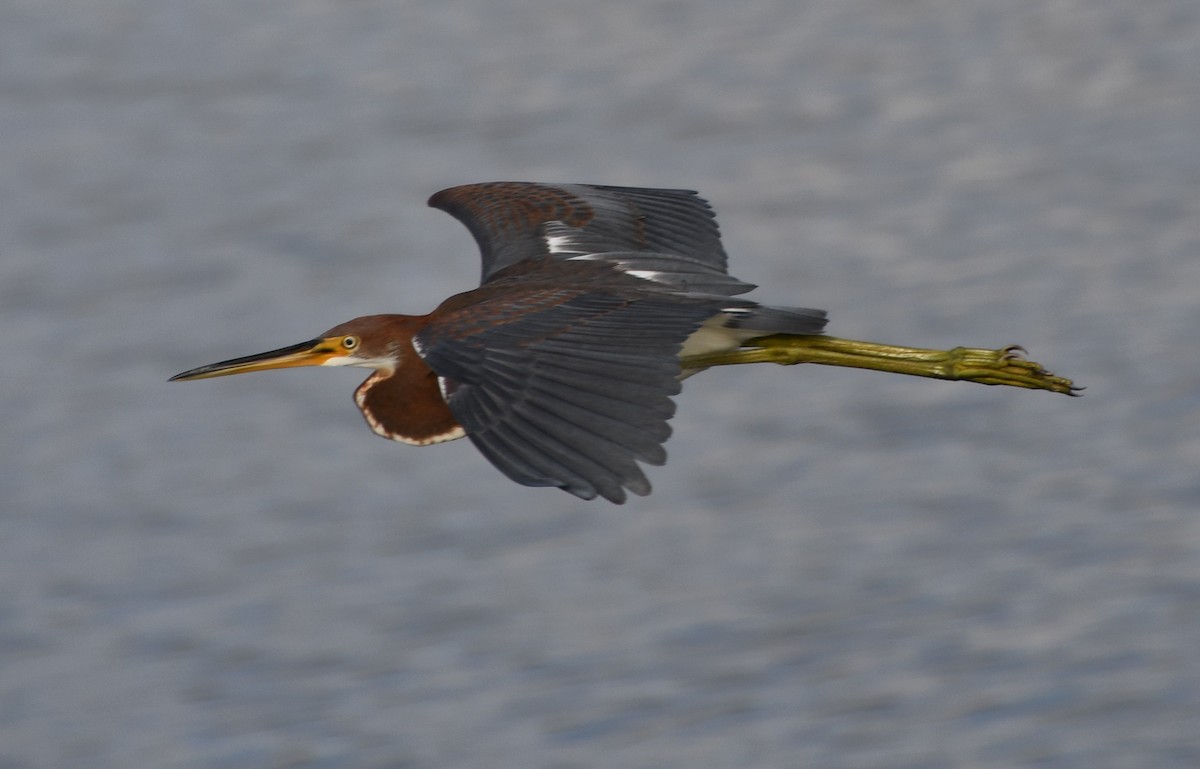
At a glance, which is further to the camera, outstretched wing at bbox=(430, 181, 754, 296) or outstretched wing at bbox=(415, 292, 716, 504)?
outstretched wing at bbox=(430, 181, 754, 296)

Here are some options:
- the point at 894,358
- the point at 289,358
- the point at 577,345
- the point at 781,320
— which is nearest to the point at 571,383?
the point at 577,345

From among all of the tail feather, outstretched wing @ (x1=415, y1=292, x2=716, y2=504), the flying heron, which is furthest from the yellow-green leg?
outstretched wing @ (x1=415, y1=292, x2=716, y2=504)

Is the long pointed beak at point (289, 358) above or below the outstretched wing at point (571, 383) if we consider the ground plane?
above

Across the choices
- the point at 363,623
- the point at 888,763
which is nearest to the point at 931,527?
the point at 888,763

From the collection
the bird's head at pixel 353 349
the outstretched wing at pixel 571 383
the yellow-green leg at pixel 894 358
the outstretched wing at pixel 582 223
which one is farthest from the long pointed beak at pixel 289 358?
the yellow-green leg at pixel 894 358

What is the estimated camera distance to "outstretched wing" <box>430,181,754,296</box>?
9195 mm

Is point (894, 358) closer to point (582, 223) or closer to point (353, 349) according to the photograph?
point (582, 223)

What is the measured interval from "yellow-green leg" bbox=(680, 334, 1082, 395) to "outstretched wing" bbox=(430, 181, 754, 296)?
0.40m

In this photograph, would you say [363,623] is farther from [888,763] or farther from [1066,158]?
[1066,158]

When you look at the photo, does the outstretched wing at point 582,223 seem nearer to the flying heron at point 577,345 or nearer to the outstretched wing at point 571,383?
the flying heron at point 577,345

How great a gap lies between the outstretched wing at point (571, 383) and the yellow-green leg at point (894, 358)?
1019 millimetres

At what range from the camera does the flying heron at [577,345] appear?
706cm

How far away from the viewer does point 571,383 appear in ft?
24.0

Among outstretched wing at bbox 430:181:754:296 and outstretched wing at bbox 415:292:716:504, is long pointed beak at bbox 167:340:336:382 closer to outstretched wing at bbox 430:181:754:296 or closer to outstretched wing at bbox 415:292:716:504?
outstretched wing at bbox 430:181:754:296
